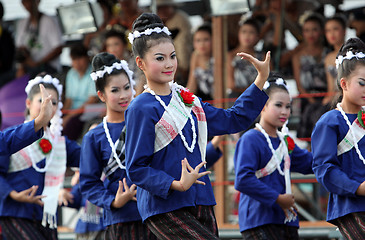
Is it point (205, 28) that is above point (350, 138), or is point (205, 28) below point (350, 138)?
above

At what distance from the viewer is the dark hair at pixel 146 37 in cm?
370

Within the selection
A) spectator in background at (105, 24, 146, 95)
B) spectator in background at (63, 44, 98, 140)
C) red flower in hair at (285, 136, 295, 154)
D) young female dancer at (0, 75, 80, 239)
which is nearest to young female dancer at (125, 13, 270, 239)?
red flower in hair at (285, 136, 295, 154)

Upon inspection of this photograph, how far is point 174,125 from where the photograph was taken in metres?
3.61

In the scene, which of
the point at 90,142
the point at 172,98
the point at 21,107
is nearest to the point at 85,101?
the point at 21,107

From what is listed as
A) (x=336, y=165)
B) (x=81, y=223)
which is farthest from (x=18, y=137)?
(x=81, y=223)

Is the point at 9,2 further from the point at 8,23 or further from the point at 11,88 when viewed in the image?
the point at 11,88

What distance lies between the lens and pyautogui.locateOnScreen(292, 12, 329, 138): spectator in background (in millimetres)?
6512

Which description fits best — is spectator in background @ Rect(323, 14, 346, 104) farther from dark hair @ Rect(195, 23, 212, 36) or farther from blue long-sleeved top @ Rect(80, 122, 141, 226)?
blue long-sleeved top @ Rect(80, 122, 141, 226)

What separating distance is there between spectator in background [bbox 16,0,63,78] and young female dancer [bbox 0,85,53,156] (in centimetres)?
359

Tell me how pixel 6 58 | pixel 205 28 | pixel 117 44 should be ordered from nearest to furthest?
pixel 205 28 < pixel 117 44 < pixel 6 58

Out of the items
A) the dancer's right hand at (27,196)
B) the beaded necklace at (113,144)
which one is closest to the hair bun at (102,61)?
the beaded necklace at (113,144)

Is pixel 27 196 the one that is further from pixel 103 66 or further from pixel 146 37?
pixel 146 37

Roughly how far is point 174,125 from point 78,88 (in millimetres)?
4479

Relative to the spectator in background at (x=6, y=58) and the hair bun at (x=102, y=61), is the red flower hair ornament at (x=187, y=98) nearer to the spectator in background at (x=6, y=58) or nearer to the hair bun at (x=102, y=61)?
the hair bun at (x=102, y=61)
